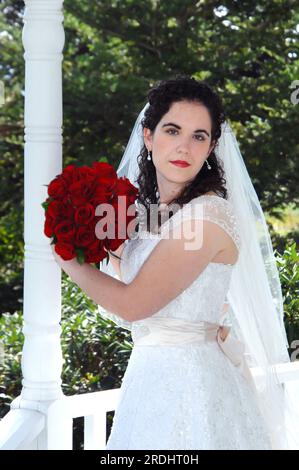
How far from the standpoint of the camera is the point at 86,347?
4.58 m

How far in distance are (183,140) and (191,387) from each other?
0.72 m

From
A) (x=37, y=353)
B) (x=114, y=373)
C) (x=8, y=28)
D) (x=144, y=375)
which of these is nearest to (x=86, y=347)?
(x=114, y=373)

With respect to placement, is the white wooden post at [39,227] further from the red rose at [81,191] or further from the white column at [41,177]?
the red rose at [81,191]

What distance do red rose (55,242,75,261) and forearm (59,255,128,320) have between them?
0.05 m

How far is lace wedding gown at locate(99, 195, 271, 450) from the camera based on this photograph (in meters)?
2.59

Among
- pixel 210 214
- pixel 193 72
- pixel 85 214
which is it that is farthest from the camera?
pixel 193 72

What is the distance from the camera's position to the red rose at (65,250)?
247cm

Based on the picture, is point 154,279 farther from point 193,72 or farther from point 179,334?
point 193,72

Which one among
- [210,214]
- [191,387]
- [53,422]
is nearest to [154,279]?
[210,214]

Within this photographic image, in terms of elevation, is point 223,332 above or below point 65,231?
below

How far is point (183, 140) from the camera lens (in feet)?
8.66
